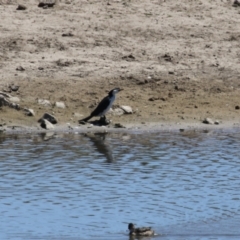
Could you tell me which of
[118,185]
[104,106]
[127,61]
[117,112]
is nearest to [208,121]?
[117,112]

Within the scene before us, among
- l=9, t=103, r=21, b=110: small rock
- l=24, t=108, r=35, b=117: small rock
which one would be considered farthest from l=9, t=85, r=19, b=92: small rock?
l=24, t=108, r=35, b=117: small rock

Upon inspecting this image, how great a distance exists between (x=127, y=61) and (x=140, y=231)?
25.6ft

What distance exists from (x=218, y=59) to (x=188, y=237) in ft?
26.4

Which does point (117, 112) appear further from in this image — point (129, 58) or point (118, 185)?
point (118, 185)

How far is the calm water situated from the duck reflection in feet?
0.04

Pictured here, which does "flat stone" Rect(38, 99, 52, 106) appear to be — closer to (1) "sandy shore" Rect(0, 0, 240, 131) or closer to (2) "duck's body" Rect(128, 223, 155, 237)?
(1) "sandy shore" Rect(0, 0, 240, 131)

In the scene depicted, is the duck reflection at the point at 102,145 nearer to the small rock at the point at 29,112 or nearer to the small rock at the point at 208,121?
the small rock at the point at 29,112

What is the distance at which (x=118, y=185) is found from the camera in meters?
12.3

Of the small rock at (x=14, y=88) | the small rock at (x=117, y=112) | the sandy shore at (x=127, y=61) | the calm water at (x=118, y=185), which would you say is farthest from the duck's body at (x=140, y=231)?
the small rock at (x=14, y=88)

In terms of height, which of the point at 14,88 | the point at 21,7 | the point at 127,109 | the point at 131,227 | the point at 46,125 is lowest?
the point at 46,125

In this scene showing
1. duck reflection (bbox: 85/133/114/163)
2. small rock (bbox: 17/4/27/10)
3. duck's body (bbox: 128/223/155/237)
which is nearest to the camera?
duck's body (bbox: 128/223/155/237)

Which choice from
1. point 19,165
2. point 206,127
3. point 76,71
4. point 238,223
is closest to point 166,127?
point 206,127

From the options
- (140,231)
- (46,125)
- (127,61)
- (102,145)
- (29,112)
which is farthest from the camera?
(127,61)

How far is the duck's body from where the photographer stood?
1009cm
